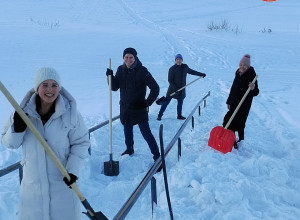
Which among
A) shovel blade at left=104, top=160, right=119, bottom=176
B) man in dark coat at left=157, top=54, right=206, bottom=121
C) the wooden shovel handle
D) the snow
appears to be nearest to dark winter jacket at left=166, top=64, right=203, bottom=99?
man in dark coat at left=157, top=54, right=206, bottom=121

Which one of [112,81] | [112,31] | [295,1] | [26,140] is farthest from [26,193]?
[295,1]

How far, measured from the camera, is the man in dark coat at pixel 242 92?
5.45 meters

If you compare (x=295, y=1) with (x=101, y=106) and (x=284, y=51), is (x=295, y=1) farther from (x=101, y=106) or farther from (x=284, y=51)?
(x=101, y=106)

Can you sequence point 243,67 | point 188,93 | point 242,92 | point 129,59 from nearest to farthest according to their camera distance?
point 129,59 < point 243,67 < point 242,92 < point 188,93

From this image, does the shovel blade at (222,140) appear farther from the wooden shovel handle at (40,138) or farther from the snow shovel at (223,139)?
the wooden shovel handle at (40,138)

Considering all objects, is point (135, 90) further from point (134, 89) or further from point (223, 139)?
point (223, 139)

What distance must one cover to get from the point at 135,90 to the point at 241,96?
209 cm

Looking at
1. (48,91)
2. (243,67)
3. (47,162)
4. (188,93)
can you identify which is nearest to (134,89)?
(243,67)

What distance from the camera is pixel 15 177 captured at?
165 inches

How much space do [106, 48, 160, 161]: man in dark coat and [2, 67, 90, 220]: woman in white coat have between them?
2.34 meters

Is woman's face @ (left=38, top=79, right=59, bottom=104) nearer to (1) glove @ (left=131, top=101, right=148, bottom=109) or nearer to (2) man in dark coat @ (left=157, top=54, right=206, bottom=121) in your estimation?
(1) glove @ (left=131, top=101, right=148, bottom=109)

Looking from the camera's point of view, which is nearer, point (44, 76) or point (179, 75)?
point (44, 76)

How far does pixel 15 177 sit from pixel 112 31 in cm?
2031

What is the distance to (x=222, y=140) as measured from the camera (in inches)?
204
